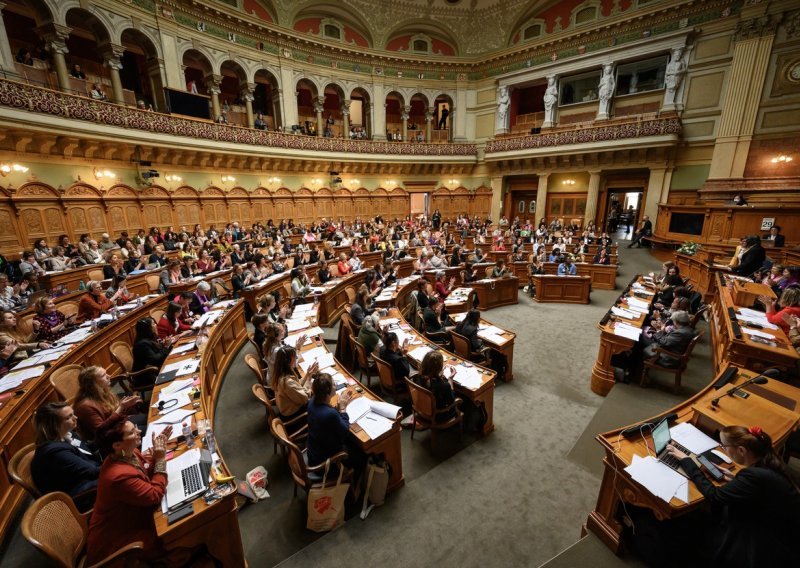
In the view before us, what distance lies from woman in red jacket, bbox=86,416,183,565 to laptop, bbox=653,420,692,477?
3649 mm

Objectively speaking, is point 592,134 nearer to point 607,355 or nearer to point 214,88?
point 607,355

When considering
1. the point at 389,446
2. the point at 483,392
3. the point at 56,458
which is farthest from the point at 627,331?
the point at 56,458

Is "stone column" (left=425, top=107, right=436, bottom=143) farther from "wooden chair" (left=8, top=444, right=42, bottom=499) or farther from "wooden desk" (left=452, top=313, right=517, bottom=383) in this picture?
"wooden chair" (left=8, top=444, right=42, bottom=499)

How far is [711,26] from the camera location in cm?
1490

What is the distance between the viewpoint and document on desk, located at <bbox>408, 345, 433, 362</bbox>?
4.91 m

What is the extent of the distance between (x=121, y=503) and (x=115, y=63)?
1675 centimetres

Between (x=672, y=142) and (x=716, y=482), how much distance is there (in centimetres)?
1823

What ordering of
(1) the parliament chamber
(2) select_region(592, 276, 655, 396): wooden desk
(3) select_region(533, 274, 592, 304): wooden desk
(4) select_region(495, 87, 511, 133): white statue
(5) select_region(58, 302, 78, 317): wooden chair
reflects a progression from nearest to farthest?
(1) the parliament chamber
(2) select_region(592, 276, 655, 396): wooden desk
(5) select_region(58, 302, 78, 317): wooden chair
(3) select_region(533, 274, 592, 304): wooden desk
(4) select_region(495, 87, 511, 133): white statue

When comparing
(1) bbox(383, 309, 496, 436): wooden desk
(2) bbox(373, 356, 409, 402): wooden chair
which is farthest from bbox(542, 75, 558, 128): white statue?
→ (2) bbox(373, 356, 409, 402): wooden chair

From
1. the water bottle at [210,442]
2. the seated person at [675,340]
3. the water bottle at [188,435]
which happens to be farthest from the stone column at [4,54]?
the seated person at [675,340]

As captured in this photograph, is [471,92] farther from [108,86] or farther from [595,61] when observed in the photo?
[108,86]

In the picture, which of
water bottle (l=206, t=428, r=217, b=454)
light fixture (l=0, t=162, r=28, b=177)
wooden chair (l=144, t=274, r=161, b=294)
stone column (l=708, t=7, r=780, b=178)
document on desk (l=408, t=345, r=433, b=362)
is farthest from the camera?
stone column (l=708, t=7, r=780, b=178)

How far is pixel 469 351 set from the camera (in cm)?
567

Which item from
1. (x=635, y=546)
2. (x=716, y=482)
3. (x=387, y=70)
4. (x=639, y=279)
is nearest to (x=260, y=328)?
(x=635, y=546)
